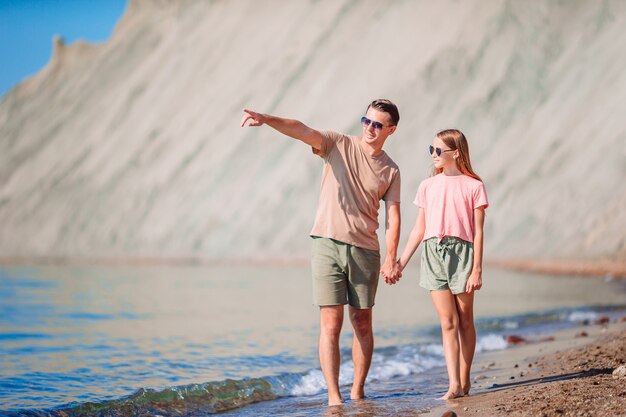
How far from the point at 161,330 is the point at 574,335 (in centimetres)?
511

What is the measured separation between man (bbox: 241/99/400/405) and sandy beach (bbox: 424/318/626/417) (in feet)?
2.91

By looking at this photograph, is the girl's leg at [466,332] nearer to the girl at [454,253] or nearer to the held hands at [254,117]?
the girl at [454,253]

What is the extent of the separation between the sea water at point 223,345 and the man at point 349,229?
0.57m

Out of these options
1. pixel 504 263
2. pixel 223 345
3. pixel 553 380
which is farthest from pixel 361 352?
pixel 504 263

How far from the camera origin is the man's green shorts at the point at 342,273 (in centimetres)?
593

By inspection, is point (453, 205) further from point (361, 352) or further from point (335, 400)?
point (335, 400)

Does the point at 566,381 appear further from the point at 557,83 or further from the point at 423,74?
the point at 423,74

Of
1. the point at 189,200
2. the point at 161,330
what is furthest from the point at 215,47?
the point at 161,330

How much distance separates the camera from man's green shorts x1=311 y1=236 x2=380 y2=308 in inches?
234

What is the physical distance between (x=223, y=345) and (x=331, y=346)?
4.16 m

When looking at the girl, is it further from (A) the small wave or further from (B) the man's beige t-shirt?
(A) the small wave

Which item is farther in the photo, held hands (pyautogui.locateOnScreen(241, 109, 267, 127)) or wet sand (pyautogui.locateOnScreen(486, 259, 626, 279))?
wet sand (pyautogui.locateOnScreen(486, 259, 626, 279))

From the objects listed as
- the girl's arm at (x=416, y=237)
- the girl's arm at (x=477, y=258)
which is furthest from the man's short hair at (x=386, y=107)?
the girl's arm at (x=477, y=258)

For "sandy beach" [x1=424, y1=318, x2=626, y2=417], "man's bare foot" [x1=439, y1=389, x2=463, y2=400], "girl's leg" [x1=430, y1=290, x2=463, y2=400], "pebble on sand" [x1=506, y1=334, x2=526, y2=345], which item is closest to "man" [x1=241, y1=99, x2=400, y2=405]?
"girl's leg" [x1=430, y1=290, x2=463, y2=400]
